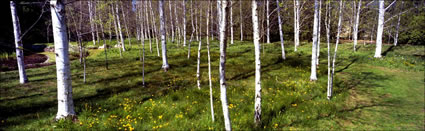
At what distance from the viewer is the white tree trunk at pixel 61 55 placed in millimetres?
5875

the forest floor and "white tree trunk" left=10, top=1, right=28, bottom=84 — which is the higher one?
"white tree trunk" left=10, top=1, right=28, bottom=84

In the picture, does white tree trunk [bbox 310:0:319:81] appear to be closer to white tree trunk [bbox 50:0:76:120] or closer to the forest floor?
the forest floor

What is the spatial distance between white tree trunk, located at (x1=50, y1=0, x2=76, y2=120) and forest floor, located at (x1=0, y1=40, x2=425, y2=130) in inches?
23.1

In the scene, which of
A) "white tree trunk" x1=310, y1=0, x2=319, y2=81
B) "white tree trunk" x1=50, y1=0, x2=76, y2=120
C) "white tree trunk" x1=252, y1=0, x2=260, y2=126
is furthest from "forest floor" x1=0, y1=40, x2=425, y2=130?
"white tree trunk" x1=310, y1=0, x2=319, y2=81

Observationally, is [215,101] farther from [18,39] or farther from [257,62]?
[18,39]

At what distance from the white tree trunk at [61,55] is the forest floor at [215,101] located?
59 centimetres

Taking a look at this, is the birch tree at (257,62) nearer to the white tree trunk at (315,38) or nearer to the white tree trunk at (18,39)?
the white tree trunk at (315,38)

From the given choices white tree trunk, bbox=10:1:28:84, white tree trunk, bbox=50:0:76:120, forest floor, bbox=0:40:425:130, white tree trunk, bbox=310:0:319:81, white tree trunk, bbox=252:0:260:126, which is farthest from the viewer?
white tree trunk, bbox=10:1:28:84

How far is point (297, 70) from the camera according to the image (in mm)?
13602

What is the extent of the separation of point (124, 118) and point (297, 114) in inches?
232

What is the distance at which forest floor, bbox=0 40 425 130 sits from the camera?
6.37 m

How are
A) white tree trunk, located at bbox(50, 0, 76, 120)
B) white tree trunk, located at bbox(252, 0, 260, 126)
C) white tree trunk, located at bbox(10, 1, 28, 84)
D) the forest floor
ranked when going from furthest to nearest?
white tree trunk, located at bbox(10, 1, 28, 84) → the forest floor → white tree trunk, located at bbox(50, 0, 76, 120) → white tree trunk, located at bbox(252, 0, 260, 126)

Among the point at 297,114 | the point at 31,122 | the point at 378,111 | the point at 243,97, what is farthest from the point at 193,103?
the point at 378,111

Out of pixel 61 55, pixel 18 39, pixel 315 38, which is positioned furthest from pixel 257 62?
pixel 18 39
